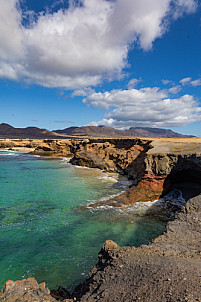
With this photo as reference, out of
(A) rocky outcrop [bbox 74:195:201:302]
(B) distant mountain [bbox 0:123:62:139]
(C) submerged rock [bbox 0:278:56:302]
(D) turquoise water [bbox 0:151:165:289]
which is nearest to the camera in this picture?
(A) rocky outcrop [bbox 74:195:201:302]

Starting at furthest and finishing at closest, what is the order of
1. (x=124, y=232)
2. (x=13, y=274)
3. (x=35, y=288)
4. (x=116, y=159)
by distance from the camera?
(x=116, y=159) < (x=124, y=232) < (x=13, y=274) < (x=35, y=288)

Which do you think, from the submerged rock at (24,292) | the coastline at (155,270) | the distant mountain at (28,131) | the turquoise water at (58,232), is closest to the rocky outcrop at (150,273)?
the coastline at (155,270)

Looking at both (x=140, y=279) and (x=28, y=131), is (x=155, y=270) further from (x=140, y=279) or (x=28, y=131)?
(x=28, y=131)

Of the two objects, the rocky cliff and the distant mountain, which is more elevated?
the distant mountain

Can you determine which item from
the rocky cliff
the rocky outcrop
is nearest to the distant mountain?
the rocky outcrop

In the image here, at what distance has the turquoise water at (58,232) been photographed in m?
6.87

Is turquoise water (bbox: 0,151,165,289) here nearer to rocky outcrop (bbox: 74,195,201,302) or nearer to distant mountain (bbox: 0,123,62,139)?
rocky outcrop (bbox: 74,195,201,302)

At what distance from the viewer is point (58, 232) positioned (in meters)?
9.66

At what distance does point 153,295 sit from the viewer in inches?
137

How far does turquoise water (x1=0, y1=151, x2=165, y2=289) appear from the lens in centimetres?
687

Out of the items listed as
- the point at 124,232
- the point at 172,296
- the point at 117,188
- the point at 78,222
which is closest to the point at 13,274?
the point at 78,222

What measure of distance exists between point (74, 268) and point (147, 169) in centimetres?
959

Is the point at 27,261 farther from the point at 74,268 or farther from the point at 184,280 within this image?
the point at 184,280

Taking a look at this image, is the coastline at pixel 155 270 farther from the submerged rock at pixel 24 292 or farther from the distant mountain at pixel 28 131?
the distant mountain at pixel 28 131
